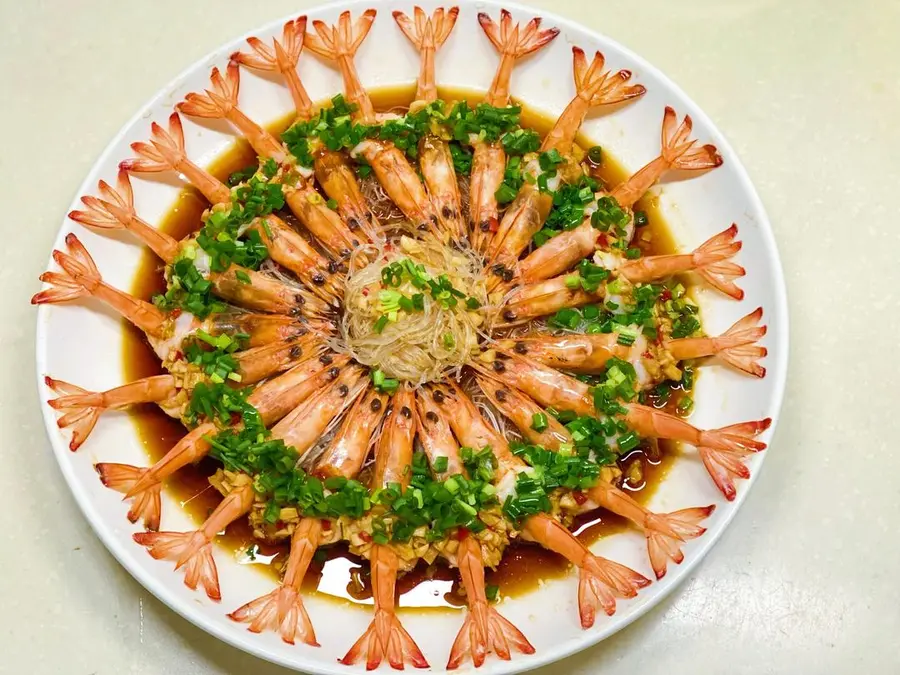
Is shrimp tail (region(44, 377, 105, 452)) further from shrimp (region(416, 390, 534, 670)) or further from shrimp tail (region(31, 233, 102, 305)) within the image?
shrimp (region(416, 390, 534, 670))

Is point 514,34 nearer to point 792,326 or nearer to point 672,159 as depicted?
point 672,159

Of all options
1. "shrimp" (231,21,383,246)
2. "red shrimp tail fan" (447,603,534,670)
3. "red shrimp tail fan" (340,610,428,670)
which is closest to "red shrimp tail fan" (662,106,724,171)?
"shrimp" (231,21,383,246)

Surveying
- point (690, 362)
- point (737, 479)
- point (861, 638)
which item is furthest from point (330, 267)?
point (861, 638)

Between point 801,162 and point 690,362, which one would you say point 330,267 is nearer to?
point 690,362

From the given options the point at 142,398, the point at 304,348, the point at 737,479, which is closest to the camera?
the point at 737,479

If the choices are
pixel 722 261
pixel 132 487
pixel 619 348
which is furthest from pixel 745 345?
pixel 132 487

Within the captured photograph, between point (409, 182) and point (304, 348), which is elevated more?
point (409, 182)

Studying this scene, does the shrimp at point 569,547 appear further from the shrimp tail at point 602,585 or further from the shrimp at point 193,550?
the shrimp at point 193,550
